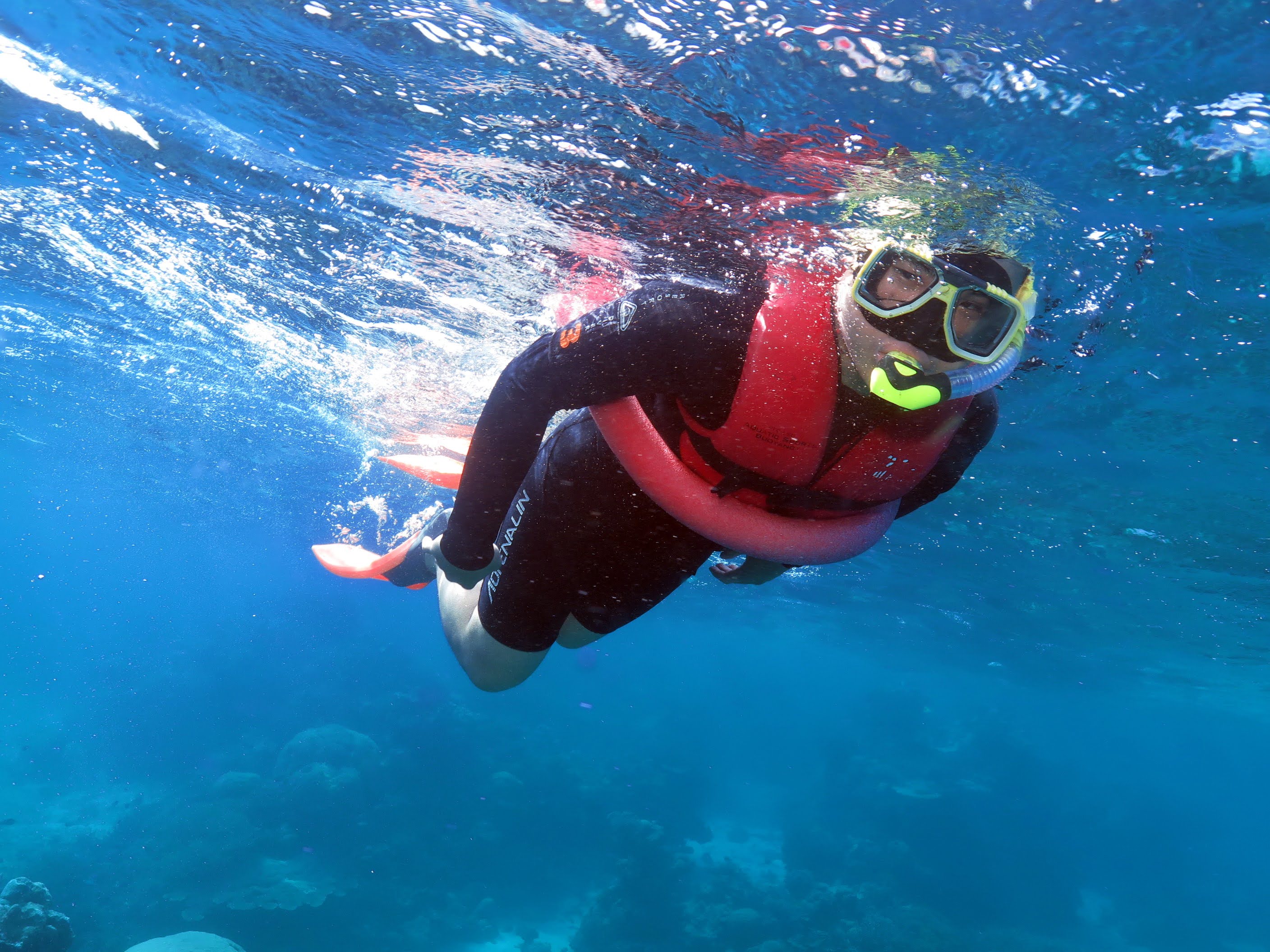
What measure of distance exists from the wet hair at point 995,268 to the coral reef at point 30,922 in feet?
68.4

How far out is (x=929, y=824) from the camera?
30109 mm

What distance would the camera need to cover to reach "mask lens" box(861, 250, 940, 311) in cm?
265

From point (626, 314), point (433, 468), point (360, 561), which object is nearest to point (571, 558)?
Result: point (626, 314)

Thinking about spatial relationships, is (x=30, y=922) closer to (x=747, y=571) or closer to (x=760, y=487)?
(x=747, y=571)

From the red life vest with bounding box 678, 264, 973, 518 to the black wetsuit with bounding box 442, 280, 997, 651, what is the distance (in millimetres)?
61

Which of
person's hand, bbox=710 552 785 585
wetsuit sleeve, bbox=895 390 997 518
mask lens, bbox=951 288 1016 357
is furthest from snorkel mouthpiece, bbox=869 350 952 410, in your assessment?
person's hand, bbox=710 552 785 585

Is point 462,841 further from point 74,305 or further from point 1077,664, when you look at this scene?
point 1077,664

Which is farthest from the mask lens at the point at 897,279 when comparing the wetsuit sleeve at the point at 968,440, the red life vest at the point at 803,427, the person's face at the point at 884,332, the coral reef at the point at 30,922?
the coral reef at the point at 30,922

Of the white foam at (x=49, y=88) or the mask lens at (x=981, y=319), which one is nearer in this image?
the mask lens at (x=981, y=319)

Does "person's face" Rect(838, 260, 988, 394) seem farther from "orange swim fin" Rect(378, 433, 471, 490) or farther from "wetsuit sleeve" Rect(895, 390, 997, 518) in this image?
"orange swim fin" Rect(378, 433, 471, 490)

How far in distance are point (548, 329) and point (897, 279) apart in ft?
29.9

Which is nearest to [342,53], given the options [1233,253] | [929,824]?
[1233,253]

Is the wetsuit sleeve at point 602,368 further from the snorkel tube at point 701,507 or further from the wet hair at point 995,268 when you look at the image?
the wet hair at point 995,268

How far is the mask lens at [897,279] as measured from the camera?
8.70 feet
